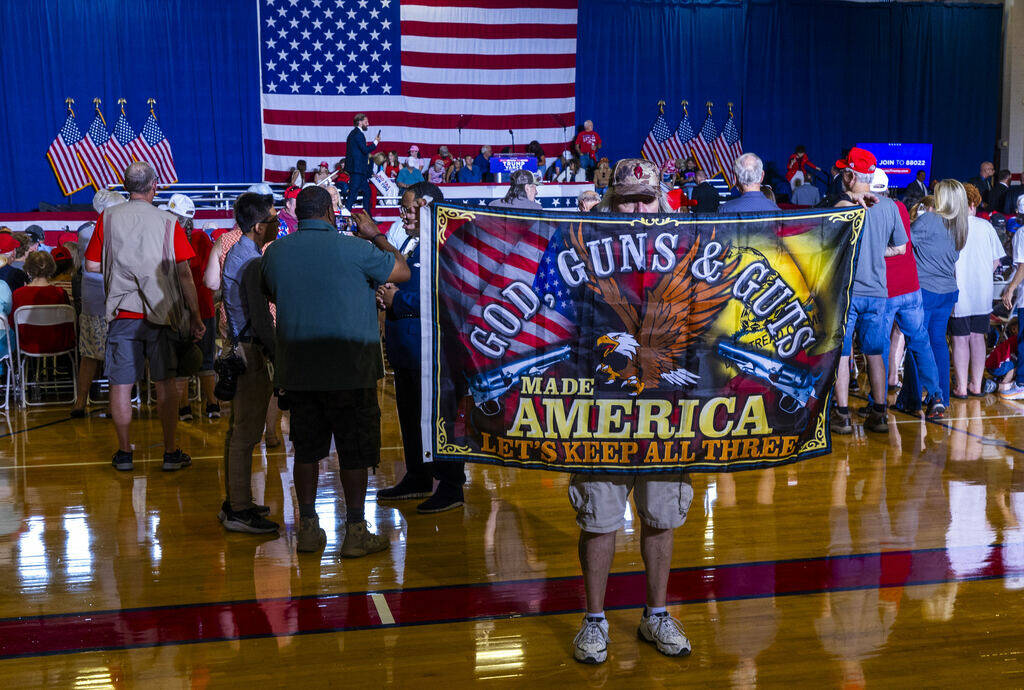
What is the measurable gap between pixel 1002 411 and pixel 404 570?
514cm

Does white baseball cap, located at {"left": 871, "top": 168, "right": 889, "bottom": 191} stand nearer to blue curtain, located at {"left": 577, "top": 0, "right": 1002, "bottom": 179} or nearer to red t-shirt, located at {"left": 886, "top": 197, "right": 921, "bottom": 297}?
red t-shirt, located at {"left": 886, "top": 197, "right": 921, "bottom": 297}

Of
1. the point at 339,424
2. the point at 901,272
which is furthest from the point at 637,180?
the point at 901,272

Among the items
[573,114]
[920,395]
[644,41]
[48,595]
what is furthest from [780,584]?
[644,41]

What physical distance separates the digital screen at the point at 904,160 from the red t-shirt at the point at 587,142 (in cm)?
572

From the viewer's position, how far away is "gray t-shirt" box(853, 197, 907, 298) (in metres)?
6.07

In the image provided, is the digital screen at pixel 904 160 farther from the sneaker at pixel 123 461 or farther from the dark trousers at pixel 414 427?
the sneaker at pixel 123 461

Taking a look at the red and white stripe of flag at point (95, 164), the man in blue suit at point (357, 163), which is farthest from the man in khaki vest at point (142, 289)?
the red and white stripe of flag at point (95, 164)

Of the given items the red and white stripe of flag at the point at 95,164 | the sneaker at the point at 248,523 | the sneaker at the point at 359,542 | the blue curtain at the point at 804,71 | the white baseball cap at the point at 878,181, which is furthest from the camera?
the blue curtain at the point at 804,71

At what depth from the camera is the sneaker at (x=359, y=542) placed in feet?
14.4

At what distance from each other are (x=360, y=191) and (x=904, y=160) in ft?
38.2

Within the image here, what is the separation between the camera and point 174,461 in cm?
591

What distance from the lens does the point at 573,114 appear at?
19.8m

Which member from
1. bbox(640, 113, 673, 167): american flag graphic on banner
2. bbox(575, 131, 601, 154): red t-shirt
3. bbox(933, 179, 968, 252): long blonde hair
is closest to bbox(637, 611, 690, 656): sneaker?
bbox(933, 179, 968, 252): long blonde hair

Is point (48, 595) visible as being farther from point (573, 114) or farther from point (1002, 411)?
point (573, 114)
